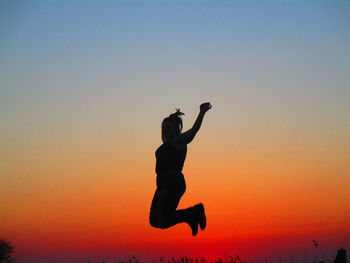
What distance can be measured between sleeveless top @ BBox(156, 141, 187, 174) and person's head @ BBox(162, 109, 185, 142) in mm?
142

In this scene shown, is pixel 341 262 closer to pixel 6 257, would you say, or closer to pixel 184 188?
pixel 184 188

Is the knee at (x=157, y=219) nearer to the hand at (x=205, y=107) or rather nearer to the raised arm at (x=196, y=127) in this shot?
the raised arm at (x=196, y=127)

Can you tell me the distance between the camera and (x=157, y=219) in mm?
10680

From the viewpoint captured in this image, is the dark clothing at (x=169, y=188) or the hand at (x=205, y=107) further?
the dark clothing at (x=169, y=188)

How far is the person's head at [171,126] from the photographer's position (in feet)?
36.5

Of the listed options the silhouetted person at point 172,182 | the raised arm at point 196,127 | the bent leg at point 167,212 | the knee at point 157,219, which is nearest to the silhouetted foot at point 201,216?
the silhouetted person at point 172,182

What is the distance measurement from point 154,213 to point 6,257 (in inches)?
454

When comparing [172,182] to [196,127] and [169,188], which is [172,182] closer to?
[169,188]

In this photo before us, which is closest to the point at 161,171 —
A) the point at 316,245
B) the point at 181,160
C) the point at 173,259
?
the point at 181,160

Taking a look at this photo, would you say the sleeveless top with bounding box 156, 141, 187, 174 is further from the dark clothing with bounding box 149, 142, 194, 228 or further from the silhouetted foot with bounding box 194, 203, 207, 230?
the silhouetted foot with bounding box 194, 203, 207, 230

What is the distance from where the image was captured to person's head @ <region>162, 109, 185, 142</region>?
11116 mm

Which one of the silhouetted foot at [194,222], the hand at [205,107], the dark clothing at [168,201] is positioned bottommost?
the silhouetted foot at [194,222]

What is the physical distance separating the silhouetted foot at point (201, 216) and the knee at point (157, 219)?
844 mm

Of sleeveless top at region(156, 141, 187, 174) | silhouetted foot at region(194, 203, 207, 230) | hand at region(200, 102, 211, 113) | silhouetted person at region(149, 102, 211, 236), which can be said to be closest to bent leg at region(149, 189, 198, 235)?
silhouetted person at region(149, 102, 211, 236)
